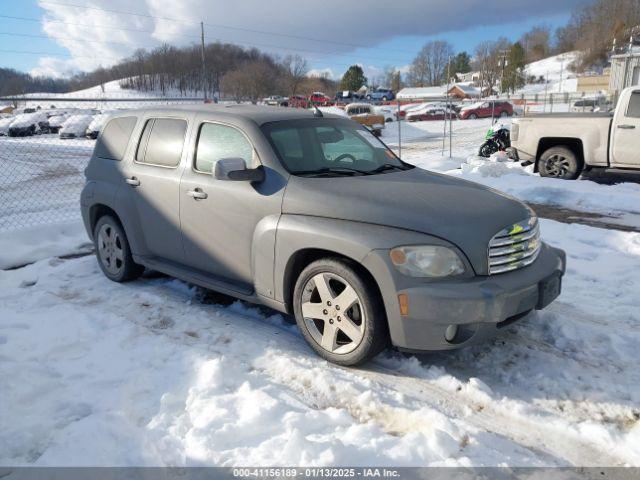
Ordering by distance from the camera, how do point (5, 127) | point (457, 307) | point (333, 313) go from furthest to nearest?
point (5, 127) → point (333, 313) → point (457, 307)

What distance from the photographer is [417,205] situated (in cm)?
335

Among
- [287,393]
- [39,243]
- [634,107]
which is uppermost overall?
[634,107]

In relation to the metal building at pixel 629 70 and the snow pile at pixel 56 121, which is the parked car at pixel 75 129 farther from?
the metal building at pixel 629 70

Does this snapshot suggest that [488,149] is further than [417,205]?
Yes

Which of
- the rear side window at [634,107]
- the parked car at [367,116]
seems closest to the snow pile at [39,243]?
the rear side window at [634,107]

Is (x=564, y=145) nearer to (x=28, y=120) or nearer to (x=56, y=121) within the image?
(x=56, y=121)

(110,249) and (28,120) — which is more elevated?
(28,120)

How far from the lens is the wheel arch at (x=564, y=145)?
10.6 m

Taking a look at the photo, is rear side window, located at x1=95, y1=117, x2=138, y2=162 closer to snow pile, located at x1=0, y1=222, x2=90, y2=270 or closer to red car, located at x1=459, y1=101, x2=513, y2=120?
snow pile, located at x1=0, y1=222, x2=90, y2=270

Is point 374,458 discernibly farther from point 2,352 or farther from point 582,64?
point 582,64

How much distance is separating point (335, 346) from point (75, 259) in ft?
13.3

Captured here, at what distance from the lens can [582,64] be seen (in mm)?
109500

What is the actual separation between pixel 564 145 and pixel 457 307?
9150mm

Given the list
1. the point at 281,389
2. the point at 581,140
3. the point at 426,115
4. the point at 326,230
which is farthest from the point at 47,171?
the point at 426,115
